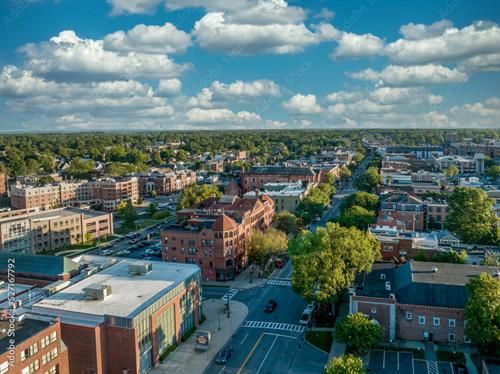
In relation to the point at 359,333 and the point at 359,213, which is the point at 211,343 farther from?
the point at 359,213

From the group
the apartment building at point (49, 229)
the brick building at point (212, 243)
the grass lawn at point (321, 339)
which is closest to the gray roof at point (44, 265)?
the brick building at point (212, 243)

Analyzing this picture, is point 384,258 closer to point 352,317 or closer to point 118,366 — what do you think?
point 352,317

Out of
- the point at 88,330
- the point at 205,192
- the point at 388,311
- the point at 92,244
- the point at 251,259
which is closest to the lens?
the point at 88,330

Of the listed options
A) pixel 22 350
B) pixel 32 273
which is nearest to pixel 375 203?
pixel 32 273

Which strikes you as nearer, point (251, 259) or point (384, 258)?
point (384, 258)

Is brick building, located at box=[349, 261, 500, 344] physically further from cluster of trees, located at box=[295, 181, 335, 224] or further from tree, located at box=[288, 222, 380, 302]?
cluster of trees, located at box=[295, 181, 335, 224]

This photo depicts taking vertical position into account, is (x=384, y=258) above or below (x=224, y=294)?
above

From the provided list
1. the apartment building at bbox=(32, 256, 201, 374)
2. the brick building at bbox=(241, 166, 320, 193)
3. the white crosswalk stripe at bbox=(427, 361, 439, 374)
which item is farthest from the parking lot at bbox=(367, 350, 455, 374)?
the brick building at bbox=(241, 166, 320, 193)
